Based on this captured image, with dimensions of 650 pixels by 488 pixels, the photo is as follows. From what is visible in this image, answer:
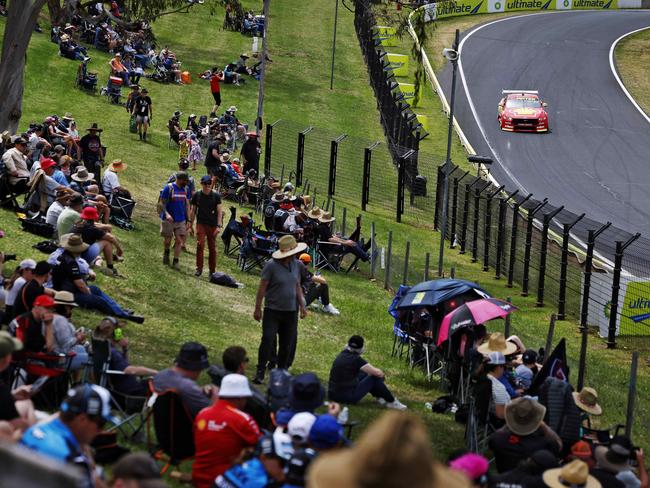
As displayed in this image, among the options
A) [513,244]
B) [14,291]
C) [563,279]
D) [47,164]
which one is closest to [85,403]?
[14,291]

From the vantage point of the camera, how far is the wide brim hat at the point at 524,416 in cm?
1085

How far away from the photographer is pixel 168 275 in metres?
20.2

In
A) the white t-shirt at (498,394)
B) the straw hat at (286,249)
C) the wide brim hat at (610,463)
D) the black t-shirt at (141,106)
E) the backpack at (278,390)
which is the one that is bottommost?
the white t-shirt at (498,394)

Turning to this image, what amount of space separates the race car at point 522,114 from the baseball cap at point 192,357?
119 feet

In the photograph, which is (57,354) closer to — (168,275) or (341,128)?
(168,275)

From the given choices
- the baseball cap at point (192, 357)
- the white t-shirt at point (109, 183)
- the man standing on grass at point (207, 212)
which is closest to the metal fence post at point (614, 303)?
the man standing on grass at point (207, 212)

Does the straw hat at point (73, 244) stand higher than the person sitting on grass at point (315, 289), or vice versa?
the straw hat at point (73, 244)

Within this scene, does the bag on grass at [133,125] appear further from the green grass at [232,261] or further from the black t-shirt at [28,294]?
the black t-shirt at [28,294]

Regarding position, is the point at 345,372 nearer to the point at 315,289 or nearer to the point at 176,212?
the point at 315,289

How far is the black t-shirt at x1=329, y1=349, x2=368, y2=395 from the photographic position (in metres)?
13.8

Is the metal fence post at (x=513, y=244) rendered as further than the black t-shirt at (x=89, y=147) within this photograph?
Yes

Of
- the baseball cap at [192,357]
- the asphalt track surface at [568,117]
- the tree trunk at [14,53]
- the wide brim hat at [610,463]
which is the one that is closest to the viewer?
the wide brim hat at [610,463]

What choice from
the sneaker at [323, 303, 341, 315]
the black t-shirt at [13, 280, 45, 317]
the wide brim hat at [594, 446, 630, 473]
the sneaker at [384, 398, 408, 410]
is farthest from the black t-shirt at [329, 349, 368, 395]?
the sneaker at [323, 303, 341, 315]

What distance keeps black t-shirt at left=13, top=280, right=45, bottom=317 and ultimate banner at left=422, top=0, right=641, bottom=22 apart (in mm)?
51750
